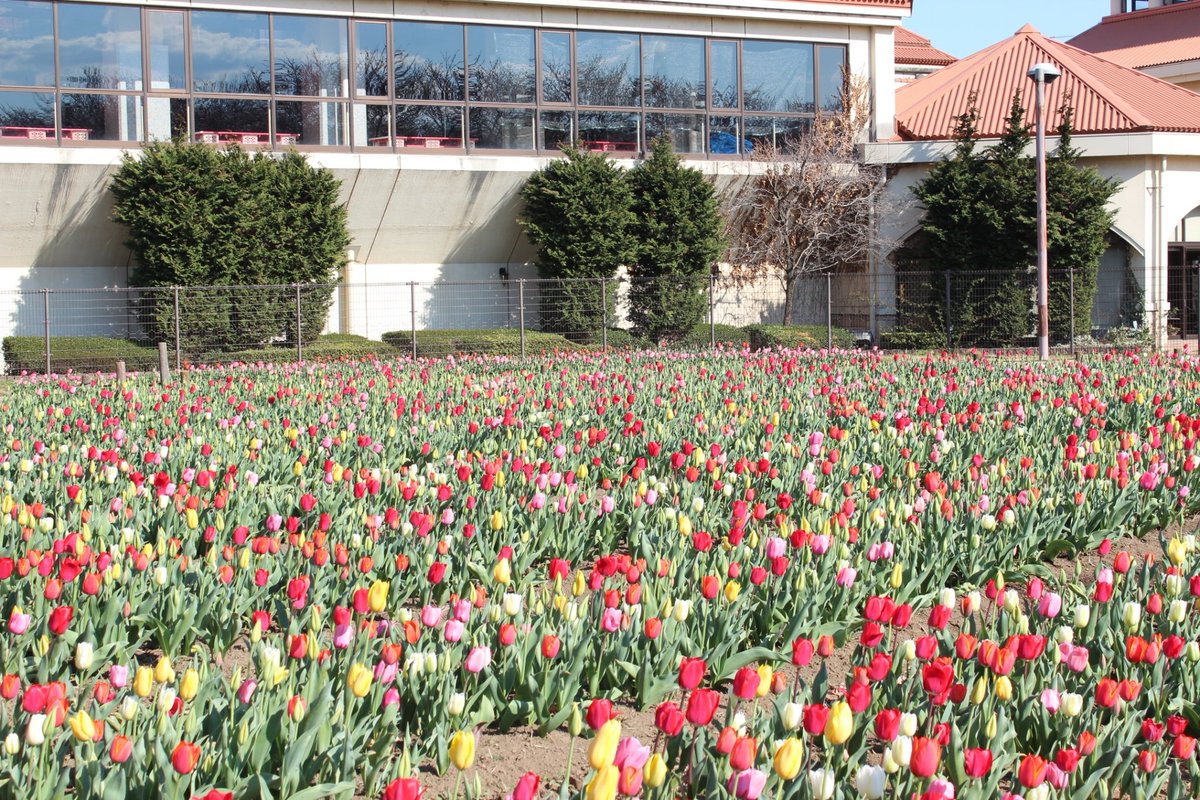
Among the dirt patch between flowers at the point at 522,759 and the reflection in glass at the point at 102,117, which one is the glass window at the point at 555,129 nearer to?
the reflection in glass at the point at 102,117

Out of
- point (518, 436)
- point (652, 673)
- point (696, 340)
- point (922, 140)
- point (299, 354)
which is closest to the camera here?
point (652, 673)

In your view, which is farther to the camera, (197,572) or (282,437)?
(282,437)

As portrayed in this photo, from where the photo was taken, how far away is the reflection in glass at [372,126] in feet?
88.1

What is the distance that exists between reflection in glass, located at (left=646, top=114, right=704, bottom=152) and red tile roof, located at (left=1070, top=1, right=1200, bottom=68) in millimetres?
20069

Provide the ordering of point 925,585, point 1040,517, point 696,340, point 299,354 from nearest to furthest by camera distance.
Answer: point 925,585
point 1040,517
point 299,354
point 696,340

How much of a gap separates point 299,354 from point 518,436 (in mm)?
13237

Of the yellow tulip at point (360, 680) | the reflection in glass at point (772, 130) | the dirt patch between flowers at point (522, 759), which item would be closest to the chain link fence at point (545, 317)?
the reflection in glass at point (772, 130)

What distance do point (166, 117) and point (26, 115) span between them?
250 cm

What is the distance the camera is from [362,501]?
6.95 m

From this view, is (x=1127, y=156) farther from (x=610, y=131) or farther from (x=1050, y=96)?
(x=610, y=131)

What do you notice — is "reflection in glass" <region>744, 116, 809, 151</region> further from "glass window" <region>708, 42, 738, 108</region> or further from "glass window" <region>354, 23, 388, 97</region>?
"glass window" <region>354, 23, 388, 97</region>

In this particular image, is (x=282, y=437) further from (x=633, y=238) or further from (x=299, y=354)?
(x=633, y=238)

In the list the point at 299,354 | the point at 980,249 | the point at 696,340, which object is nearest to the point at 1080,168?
the point at 980,249

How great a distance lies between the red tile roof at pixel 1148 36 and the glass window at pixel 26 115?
33.4 meters
